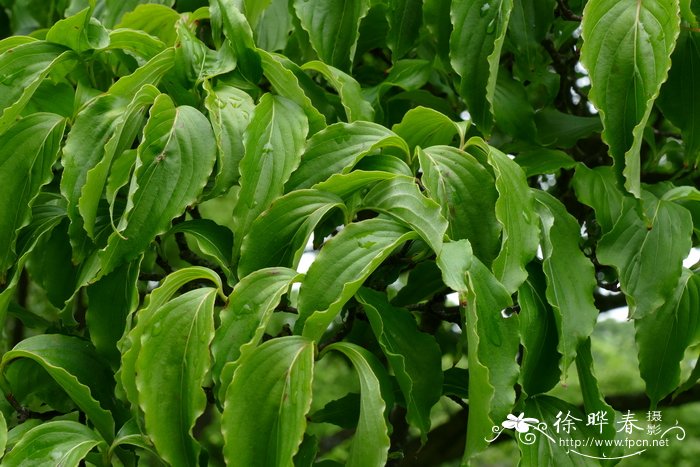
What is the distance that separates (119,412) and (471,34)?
1.75ft

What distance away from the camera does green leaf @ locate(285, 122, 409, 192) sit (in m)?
0.84

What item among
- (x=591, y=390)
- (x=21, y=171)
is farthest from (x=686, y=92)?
(x=21, y=171)

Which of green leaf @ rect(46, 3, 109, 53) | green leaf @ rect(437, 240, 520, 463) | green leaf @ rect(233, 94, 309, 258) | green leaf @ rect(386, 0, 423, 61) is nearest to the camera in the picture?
green leaf @ rect(437, 240, 520, 463)

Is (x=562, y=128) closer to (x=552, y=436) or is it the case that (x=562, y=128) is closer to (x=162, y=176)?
(x=552, y=436)

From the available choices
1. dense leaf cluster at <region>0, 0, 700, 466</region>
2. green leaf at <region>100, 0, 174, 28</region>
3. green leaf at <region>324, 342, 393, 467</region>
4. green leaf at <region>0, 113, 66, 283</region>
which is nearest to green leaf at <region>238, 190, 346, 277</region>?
dense leaf cluster at <region>0, 0, 700, 466</region>

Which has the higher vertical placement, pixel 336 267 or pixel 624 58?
pixel 624 58

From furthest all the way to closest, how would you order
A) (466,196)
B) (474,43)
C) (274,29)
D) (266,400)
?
(274,29)
(474,43)
(466,196)
(266,400)

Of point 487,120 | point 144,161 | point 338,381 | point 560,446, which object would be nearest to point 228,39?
point 144,161

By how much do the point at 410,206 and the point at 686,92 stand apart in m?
0.43

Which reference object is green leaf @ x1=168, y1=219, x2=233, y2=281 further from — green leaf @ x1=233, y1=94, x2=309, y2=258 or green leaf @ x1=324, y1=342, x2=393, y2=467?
green leaf @ x1=324, y1=342, x2=393, y2=467

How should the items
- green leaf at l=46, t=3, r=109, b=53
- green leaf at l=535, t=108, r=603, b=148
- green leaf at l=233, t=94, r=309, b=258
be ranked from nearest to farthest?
1. green leaf at l=233, t=94, r=309, b=258
2. green leaf at l=46, t=3, r=109, b=53
3. green leaf at l=535, t=108, r=603, b=148

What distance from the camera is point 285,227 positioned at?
80 cm

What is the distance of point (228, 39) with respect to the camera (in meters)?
0.89

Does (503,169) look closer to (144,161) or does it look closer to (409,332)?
(409,332)
